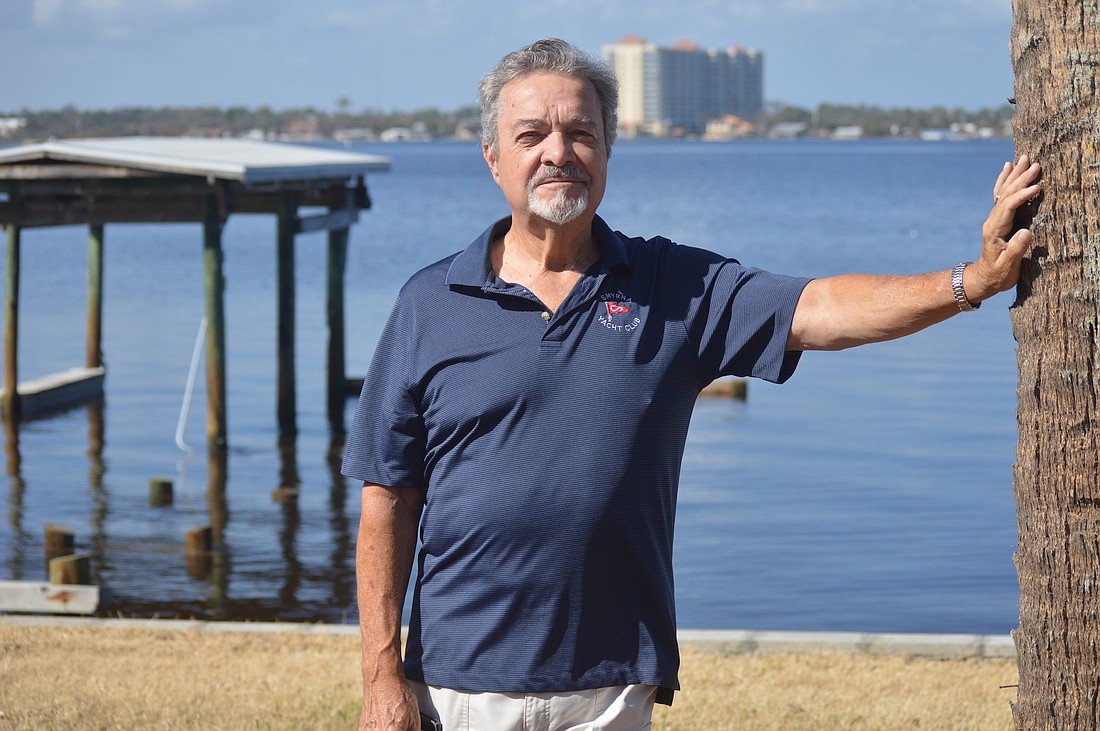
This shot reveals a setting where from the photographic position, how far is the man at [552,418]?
10.0 ft

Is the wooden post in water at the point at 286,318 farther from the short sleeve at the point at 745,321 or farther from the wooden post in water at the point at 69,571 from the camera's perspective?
the short sleeve at the point at 745,321

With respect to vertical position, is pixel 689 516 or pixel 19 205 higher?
pixel 19 205

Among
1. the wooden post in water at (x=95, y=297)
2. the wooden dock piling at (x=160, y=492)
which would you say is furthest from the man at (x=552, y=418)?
the wooden post in water at (x=95, y=297)

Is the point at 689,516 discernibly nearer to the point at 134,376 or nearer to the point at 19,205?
the point at 19,205

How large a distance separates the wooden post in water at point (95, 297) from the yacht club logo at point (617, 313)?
1576 cm

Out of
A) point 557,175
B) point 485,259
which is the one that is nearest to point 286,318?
point 485,259

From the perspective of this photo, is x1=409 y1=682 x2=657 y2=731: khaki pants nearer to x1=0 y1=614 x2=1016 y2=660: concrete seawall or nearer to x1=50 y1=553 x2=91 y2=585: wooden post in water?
x1=0 y1=614 x2=1016 y2=660: concrete seawall

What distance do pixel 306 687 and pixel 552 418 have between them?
11.4ft

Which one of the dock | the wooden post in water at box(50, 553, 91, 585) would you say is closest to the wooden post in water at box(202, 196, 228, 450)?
the dock

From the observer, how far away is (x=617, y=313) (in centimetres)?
312

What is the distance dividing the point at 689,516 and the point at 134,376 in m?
11.6

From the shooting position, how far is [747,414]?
690 inches

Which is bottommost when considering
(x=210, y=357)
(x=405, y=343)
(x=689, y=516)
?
(x=689, y=516)

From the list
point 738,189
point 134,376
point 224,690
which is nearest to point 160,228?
point 738,189
